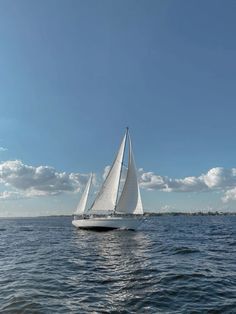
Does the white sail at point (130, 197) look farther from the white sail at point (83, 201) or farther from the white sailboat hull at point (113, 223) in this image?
the white sail at point (83, 201)

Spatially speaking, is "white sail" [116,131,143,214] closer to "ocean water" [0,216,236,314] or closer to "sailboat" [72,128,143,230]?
"sailboat" [72,128,143,230]

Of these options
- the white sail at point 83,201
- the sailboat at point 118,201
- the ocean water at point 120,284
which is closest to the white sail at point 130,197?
the sailboat at point 118,201

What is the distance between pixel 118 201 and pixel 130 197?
201 centimetres

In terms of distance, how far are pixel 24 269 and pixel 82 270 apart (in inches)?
136

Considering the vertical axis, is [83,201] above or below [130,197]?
above

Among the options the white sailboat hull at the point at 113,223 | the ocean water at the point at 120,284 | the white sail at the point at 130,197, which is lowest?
the ocean water at the point at 120,284

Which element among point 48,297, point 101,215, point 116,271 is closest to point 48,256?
point 116,271

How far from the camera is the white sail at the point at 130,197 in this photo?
184 feet

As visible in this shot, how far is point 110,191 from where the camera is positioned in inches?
2313

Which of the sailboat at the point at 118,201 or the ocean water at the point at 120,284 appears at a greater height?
the sailboat at the point at 118,201

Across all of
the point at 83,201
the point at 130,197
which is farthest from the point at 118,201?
the point at 83,201

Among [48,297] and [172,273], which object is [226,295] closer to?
[172,273]

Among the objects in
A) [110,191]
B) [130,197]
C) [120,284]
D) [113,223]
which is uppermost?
[110,191]

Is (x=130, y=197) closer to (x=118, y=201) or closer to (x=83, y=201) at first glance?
(x=118, y=201)
